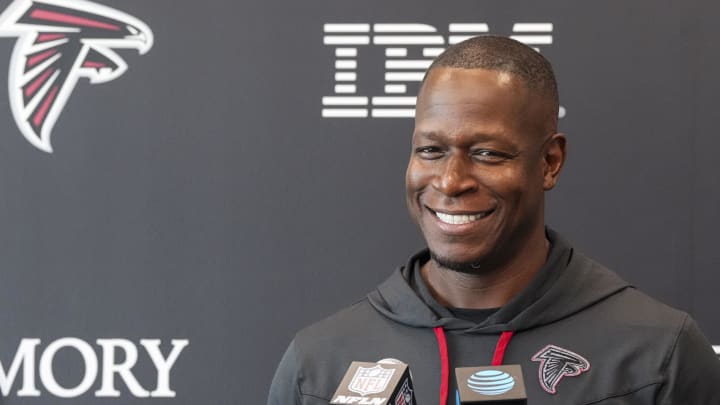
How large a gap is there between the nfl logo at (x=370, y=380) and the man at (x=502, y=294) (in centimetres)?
49

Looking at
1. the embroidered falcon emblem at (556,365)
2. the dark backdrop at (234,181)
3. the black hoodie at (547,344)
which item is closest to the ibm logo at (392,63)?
the dark backdrop at (234,181)

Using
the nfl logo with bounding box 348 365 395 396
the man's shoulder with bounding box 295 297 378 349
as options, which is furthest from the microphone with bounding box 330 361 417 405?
the man's shoulder with bounding box 295 297 378 349

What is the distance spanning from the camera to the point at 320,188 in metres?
2.52

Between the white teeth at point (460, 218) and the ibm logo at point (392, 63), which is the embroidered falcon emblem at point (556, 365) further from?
the ibm logo at point (392, 63)

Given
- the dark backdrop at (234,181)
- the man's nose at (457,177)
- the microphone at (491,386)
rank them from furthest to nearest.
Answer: the dark backdrop at (234,181)
the man's nose at (457,177)
the microphone at (491,386)

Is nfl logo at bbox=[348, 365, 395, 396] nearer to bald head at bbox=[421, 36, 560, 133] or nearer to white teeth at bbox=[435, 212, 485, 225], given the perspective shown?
white teeth at bbox=[435, 212, 485, 225]

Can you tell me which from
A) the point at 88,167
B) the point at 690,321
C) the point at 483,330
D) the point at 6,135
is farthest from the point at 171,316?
the point at 690,321

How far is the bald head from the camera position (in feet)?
5.31

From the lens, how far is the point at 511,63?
1620 mm

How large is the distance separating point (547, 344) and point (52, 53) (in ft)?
4.99

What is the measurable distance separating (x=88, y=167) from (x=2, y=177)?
0.22m

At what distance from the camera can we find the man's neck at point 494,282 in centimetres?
167

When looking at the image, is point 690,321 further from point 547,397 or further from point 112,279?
point 112,279

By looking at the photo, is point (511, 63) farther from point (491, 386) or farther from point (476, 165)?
point (491, 386)
